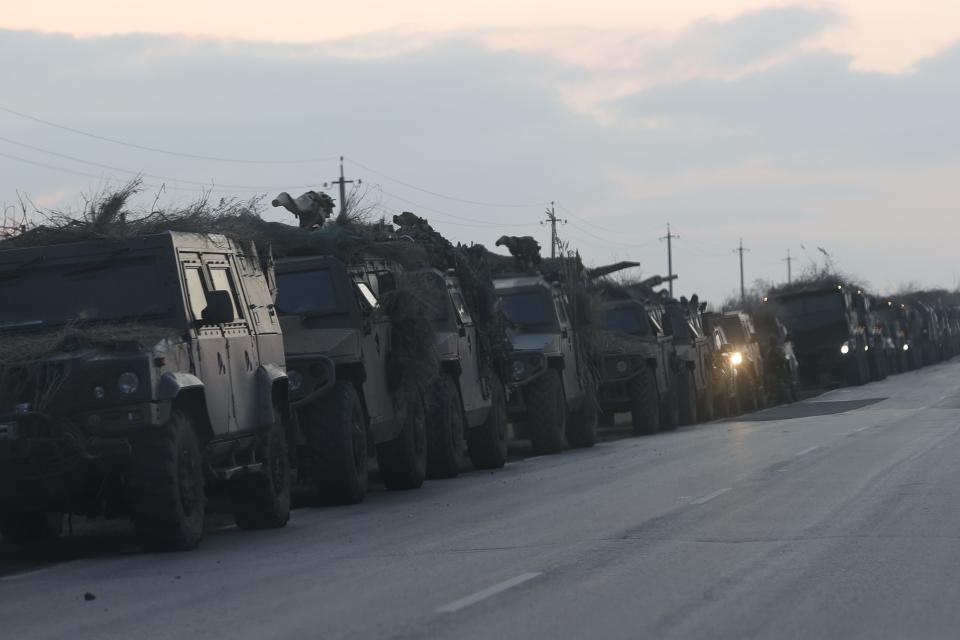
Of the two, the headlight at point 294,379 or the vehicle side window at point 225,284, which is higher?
the vehicle side window at point 225,284

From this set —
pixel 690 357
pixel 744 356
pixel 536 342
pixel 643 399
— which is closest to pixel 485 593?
pixel 536 342

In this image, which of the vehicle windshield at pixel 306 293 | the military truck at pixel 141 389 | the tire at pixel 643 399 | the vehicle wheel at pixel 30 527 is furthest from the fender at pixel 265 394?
the tire at pixel 643 399

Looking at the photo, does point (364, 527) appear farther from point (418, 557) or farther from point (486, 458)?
point (486, 458)

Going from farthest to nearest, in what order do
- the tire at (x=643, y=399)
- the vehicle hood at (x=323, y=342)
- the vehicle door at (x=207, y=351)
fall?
the tire at (x=643, y=399), the vehicle hood at (x=323, y=342), the vehicle door at (x=207, y=351)

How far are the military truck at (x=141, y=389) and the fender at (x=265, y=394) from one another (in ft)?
0.04

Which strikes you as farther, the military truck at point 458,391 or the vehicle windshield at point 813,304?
the vehicle windshield at point 813,304

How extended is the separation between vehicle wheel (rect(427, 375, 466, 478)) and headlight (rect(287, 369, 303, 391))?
11.3 ft

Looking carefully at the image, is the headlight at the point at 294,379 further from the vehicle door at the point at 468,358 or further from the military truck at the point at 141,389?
the vehicle door at the point at 468,358

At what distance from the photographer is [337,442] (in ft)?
50.2

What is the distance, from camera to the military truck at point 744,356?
39.6 meters

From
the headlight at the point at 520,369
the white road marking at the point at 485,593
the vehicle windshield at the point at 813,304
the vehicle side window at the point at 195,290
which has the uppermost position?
the vehicle windshield at the point at 813,304

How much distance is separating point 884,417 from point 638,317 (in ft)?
15.6

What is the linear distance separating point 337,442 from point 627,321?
16.0 meters

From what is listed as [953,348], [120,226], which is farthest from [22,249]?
[953,348]
